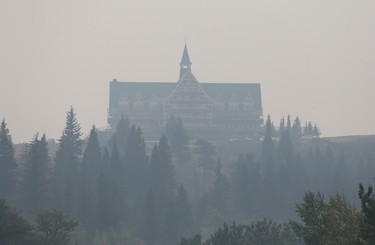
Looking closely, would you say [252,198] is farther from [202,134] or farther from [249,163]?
[202,134]

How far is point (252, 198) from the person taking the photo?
10788 centimetres

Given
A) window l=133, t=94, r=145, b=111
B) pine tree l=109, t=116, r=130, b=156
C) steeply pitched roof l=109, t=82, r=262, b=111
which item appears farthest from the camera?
steeply pitched roof l=109, t=82, r=262, b=111

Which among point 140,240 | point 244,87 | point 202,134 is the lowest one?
point 140,240

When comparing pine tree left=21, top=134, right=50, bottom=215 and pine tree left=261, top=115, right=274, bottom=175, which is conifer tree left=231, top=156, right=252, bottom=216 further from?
pine tree left=21, top=134, right=50, bottom=215

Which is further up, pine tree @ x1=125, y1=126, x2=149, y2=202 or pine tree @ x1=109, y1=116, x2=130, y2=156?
pine tree @ x1=109, y1=116, x2=130, y2=156

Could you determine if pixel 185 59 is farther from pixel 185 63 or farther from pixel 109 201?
pixel 109 201

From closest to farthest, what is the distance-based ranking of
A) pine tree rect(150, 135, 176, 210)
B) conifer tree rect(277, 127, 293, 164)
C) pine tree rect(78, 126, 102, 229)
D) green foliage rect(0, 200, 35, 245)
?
green foliage rect(0, 200, 35, 245)
pine tree rect(78, 126, 102, 229)
pine tree rect(150, 135, 176, 210)
conifer tree rect(277, 127, 293, 164)

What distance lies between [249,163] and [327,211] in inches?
2846

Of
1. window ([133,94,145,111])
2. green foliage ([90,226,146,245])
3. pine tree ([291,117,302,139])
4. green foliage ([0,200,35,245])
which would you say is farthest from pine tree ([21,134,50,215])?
window ([133,94,145,111])

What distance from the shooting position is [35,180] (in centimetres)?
9831

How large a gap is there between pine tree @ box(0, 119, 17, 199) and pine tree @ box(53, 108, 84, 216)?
5.13 meters

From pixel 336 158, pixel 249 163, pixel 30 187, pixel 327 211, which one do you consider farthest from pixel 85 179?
pixel 327 211

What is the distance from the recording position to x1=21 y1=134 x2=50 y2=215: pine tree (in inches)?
3787

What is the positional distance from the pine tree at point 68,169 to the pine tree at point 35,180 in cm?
133
